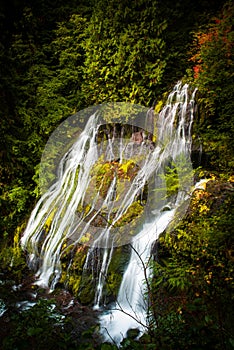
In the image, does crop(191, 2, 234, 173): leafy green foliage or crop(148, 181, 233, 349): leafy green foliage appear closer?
crop(148, 181, 233, 349): leafy green foliage

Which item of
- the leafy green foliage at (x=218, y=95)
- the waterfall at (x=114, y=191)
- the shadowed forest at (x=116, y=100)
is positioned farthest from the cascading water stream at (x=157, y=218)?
the leafy green foliage at (x=218, y=95)

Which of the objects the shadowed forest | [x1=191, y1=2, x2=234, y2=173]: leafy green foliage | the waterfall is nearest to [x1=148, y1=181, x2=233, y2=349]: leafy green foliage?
the shadowed forest

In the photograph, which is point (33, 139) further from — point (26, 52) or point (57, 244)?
point (57, 244)

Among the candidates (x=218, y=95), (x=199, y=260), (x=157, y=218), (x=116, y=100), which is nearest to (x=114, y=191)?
(x=157, y=218)

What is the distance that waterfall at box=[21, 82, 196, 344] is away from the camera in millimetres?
5348

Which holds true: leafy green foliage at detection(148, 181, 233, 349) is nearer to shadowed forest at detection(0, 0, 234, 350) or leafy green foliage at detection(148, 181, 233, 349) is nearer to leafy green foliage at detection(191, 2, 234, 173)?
shadowed forest at detection(0, 0, 234, 350)

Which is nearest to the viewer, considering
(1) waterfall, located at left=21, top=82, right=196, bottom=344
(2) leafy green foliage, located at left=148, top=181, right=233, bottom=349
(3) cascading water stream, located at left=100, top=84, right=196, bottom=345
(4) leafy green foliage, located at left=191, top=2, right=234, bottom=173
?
(2) leafy green foliage, located at left=148, top=181, right=233, bottom=349

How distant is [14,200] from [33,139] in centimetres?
189

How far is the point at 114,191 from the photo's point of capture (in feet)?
22.2

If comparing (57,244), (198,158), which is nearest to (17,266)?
(57,244)

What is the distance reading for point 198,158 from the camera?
244 inches

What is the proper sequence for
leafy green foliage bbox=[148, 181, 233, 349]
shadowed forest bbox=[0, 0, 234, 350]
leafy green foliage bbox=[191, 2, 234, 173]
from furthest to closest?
leafy green foliage bbox=[191, 2, 234, 173] < shadowed forest bbox=[0, 0, 234, 350] < leafy green foliage bbox=[148, 181, 233, 349]

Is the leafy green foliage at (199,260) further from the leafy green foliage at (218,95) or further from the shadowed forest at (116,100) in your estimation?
the leafy green foliage at (218,95)

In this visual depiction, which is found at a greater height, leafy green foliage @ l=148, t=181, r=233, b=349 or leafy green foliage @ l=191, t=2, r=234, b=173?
leafy green foliage @ l=191, t=2, r=234, b=173
